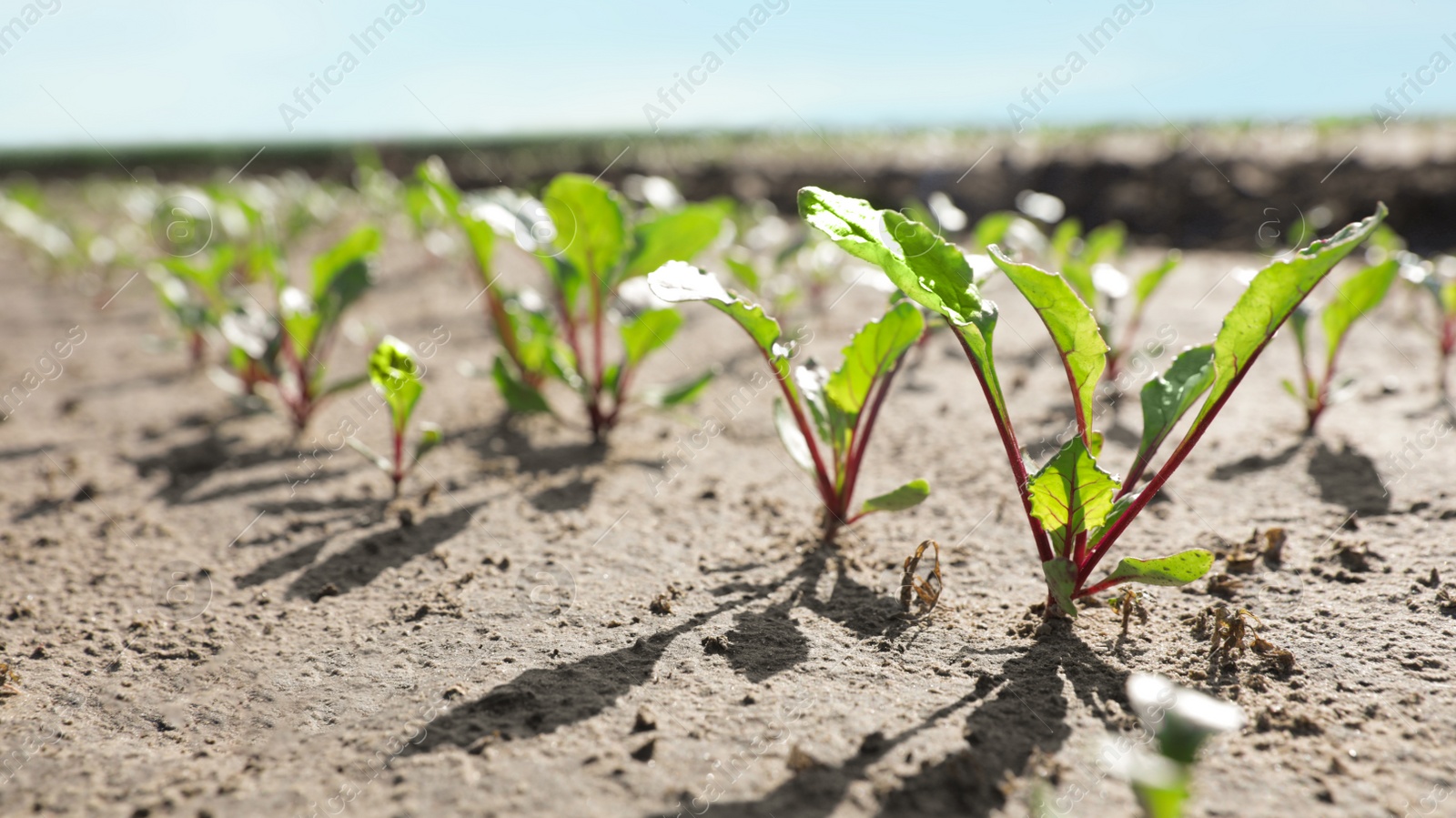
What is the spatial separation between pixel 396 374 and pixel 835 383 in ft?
2.95

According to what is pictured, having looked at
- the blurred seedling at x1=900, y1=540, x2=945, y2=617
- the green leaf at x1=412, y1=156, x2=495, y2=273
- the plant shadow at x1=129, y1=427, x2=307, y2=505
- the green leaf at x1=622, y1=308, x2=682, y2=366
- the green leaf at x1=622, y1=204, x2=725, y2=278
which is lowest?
the plant shadow at x1=129, y1=427, x2=307, y2=505

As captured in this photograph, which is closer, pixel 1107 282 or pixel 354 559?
pixel 354 559

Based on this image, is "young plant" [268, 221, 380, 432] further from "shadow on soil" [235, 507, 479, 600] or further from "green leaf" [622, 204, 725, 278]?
"green leaf" [622, 204, 725, 278]

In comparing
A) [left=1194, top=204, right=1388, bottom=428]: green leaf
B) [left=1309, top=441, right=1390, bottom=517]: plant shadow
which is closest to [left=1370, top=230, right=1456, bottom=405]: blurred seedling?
[left=1309, top=441, right=1390, bottom=517]: plant shadow

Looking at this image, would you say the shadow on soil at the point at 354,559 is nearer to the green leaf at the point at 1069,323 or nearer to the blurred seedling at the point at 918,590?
the blurred seedling at the point at 918,590

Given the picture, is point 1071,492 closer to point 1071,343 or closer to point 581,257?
point 1071,343

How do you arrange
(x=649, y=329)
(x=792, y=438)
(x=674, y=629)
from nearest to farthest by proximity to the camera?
1. (x=674, y=629)
2. (x=792, y=438)
3. (x=649, y=329)

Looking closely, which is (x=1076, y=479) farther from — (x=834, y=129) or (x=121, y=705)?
(x=834, y=129)

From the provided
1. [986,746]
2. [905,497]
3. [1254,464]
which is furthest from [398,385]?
[1254,464]

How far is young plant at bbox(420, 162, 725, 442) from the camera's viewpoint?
214 centimetres

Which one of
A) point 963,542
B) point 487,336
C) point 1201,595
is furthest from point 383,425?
point 1201,595

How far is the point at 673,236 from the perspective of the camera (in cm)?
223

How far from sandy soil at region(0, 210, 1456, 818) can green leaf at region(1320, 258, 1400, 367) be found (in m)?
0.29

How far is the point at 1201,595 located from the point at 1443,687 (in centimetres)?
35
